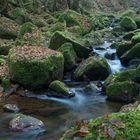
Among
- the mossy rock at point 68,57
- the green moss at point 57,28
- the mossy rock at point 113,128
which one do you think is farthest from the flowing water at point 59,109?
the green moss at point 57,28

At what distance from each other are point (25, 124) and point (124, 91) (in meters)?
4.41

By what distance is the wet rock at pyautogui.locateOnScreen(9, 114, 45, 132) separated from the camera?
10.1m

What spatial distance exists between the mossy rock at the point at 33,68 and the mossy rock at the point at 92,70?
1.32m

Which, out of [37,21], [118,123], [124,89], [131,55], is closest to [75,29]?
[37,21]

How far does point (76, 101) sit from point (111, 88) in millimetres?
1359

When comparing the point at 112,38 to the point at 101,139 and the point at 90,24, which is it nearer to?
the point at 90,24

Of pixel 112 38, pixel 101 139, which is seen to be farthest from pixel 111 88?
pixel 112 38

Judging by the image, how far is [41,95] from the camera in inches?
551

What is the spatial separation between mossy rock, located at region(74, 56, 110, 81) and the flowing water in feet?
1.52

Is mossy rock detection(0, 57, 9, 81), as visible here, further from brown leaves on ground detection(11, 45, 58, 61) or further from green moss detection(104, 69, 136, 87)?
green moss detection(104, 69, 136, 87)

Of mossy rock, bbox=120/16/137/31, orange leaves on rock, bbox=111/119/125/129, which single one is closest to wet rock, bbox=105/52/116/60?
mossy rock, bbox=120/16/137/31

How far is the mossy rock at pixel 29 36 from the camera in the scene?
67.4ft

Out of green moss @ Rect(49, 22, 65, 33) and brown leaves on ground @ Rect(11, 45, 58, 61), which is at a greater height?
green moss @ Rect(49, 22, 65, 33)

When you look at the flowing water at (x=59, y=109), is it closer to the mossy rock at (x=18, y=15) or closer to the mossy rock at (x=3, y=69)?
the mossy rock at (x=3, y=69)
